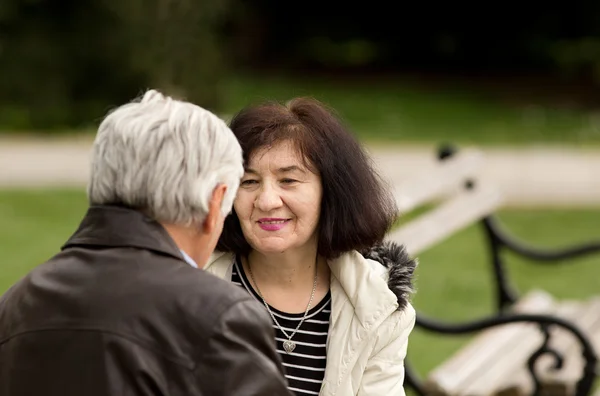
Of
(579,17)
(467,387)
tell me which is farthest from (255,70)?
(467,387)

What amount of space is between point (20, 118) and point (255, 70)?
781 centimetres

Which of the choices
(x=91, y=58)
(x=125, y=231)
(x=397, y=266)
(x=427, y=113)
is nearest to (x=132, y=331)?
(x=125, y=231)

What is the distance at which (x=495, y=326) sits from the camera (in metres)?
4.41

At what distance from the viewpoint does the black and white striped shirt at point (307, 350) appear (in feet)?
10.3

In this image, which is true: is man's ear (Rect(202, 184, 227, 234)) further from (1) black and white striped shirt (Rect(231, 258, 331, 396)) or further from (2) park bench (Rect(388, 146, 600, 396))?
(2) park bench (Rect(388, 146, 600, 396))

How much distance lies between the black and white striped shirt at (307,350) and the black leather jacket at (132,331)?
0.80m

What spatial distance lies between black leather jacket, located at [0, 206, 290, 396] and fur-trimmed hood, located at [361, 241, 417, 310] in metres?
0.82

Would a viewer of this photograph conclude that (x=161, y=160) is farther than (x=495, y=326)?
No

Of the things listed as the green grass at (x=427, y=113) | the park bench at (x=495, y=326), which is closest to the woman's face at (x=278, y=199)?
the park bench at (x=495, y=326)

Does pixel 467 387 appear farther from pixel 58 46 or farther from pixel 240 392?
pixel 58 46

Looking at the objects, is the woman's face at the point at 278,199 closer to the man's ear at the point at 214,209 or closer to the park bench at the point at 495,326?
the man's ear at the point at 214,209

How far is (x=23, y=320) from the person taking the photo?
2.30m

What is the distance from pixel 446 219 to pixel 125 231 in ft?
10.2

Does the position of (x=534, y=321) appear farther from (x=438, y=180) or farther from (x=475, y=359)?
(x=438, y=180)
